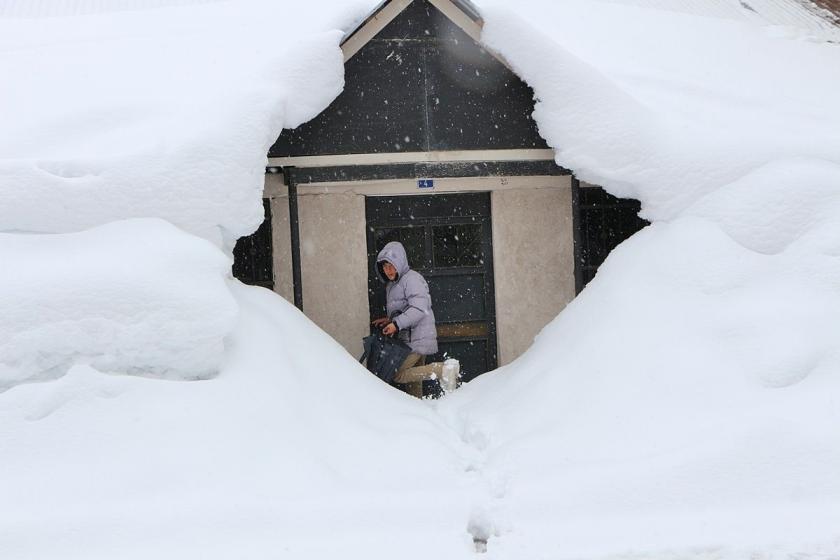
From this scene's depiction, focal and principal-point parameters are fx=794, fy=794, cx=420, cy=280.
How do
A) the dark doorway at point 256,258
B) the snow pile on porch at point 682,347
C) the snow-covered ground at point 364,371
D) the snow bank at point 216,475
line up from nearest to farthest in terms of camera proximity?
the snow bank at point 216,475, the snow-covered ground at point 364,371, the snow pile on porch at point 682,347, the dark doorway at point 256,258

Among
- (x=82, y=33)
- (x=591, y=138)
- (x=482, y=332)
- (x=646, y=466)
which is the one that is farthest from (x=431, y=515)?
(x=82, y=33)

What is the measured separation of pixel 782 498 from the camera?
13.3ft

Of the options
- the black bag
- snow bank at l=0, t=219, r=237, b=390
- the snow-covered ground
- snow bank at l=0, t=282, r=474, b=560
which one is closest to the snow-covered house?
the snow-covered ground

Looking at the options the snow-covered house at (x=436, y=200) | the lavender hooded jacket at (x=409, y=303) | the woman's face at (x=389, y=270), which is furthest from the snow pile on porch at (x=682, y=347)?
the woman's face at (x=389, y=270)

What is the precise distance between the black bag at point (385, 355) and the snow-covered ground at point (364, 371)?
0.55m

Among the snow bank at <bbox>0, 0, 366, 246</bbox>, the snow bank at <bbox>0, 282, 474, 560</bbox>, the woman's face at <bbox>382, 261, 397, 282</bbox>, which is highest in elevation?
the snow bank at <bbox>0, 0, 366, 246</bbox>

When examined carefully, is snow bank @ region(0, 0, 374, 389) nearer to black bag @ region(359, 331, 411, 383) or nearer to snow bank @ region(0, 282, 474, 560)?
snow bank @ region(0, 282, 474, 560)

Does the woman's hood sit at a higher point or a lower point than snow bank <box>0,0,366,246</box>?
lower

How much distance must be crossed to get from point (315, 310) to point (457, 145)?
2.09 metres

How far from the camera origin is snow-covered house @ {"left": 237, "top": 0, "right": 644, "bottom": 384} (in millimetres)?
6766

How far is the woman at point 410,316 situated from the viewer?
6.82 metres

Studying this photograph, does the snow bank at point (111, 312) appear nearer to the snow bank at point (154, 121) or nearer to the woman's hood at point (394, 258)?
the snow bank at point (154, 121)

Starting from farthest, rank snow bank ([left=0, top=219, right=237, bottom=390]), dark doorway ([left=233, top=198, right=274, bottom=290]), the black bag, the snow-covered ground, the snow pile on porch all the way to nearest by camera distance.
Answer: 1. dark doorway ([left=233, top=198, right=274, bottom=290])
2. the black bag
3. snow bank ([left=0, top=219, right=237, bottom=390])
4. the snow pile on porch
5. the snow-covered ground

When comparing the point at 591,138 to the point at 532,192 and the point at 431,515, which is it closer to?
the point at 532,192
